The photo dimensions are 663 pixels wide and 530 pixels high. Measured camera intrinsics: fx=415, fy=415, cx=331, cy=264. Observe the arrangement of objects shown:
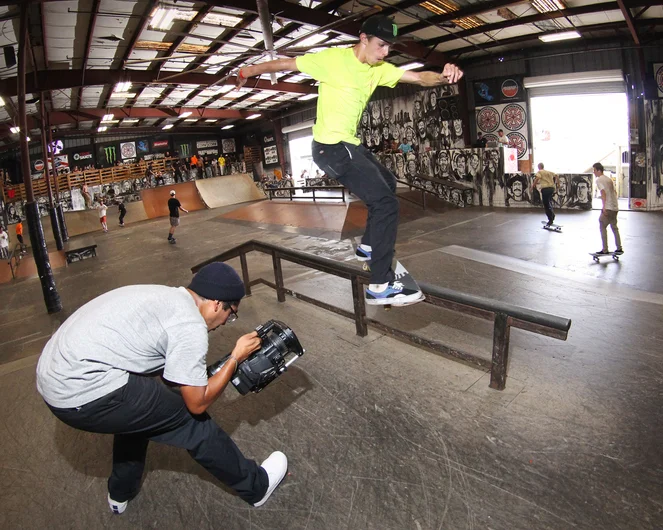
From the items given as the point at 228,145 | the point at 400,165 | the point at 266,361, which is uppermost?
the point at 228,145

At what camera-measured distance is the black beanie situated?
2.06 metres

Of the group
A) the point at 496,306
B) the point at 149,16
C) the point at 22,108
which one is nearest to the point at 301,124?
the point at 149,16

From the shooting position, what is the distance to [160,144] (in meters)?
29.5

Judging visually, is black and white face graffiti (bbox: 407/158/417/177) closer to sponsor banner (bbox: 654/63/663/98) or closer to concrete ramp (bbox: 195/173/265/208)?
sponsor banner (bbox: 654/63/663/98)

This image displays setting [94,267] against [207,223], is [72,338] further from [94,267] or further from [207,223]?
[207,223]

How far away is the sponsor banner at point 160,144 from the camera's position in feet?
96.0

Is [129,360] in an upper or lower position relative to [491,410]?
upper

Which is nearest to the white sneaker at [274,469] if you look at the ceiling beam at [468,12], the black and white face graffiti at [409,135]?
the ceiling beam at [468,12]

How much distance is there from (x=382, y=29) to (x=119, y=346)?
238 centimetres

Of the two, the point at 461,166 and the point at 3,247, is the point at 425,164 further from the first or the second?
the point at 3,247

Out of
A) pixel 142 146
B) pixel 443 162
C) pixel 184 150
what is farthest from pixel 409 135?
pixel 142 146

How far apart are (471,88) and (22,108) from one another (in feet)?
50.2

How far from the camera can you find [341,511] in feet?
7.39

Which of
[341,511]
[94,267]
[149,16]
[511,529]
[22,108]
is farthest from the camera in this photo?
[94,267]
